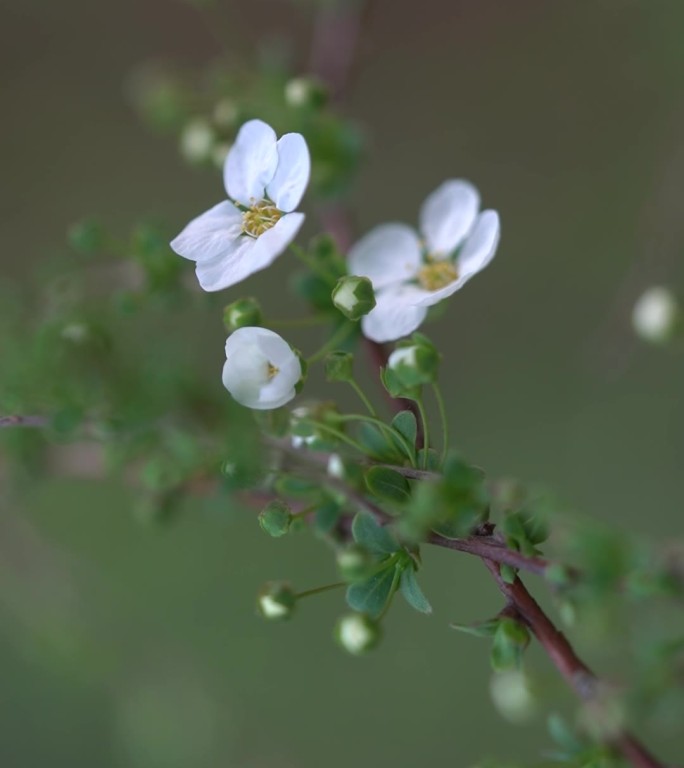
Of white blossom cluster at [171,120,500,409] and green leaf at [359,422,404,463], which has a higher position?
white blossom cluster at [171,120,500,409]

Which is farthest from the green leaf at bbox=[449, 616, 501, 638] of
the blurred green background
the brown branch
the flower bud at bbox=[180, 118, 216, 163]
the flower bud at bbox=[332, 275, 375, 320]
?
the blurred green background

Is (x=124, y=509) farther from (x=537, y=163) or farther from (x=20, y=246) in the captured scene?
(x=537, y=163)

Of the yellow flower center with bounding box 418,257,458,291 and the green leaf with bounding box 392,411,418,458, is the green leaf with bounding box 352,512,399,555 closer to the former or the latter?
the green leaf with bounding box 392,411,418,458

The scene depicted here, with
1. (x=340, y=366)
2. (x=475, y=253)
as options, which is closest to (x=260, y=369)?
(x=340, y=366)

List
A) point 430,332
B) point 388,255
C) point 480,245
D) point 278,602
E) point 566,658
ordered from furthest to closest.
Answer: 1. point 430,332
2. point 388,255
3. point 480,245
4. point 278,602
5. point 566,658

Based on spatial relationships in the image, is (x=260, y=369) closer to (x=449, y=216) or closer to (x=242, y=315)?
(x=242, y=315)

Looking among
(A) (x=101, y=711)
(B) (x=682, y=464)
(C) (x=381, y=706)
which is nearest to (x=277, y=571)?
(C) (x=381, y=706)

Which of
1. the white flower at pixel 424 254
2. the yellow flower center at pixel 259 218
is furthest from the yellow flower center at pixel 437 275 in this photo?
the yellow flower center at pixel 259 218
